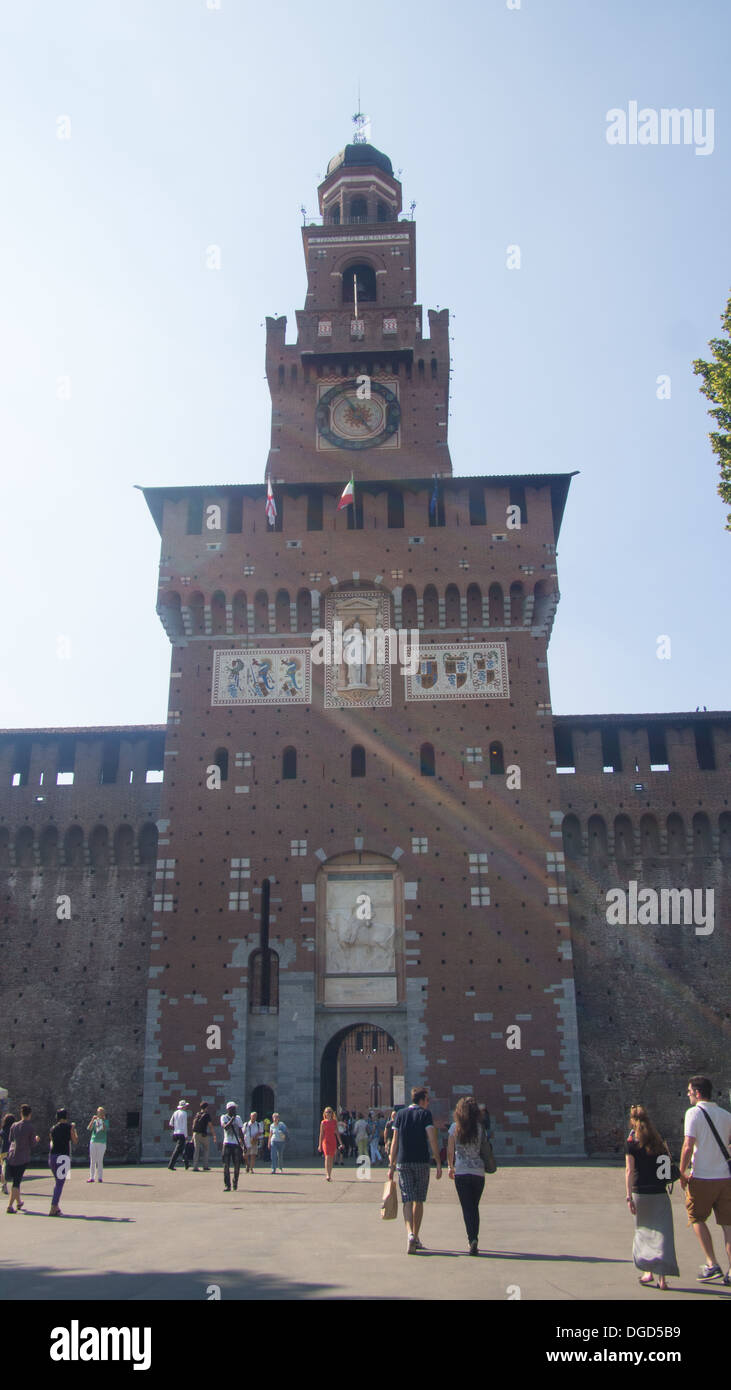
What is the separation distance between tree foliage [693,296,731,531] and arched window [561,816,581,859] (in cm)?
1597

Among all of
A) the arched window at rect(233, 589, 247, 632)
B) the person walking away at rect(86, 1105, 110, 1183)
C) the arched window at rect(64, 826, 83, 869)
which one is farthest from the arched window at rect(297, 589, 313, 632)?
the person walking away at rect(86, 1105, 110, 1183)

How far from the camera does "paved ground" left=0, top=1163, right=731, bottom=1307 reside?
7.59 meters

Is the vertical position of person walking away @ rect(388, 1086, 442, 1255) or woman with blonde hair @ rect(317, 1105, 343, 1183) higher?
person walking away @ rect(388, 1086, 442, 1255)

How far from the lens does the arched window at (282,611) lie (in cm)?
2953

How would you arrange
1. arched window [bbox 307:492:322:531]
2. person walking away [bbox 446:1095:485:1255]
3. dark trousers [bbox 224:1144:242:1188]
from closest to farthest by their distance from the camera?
1. person walking away [bbox 446:1095:485:1255]
2. dark trousers [bbox 224:1144:242:1188]
3. arched window [bbox 307:492:322:531]

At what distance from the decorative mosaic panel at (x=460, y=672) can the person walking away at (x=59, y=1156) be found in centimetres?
1636

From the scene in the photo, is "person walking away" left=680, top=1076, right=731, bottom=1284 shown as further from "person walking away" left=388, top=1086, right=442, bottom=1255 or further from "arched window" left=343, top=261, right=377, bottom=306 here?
"arched window" left=343, top=261, right=377, bottom=306

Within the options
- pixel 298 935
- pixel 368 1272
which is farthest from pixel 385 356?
pixel 368 1272

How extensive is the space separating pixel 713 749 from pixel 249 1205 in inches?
807

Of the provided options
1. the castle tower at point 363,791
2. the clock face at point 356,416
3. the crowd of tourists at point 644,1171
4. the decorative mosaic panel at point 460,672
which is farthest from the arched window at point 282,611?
the crowd of tourists at point 644,1171

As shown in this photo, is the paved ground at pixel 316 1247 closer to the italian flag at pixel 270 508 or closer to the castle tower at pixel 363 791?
the castle tower at pixel 363 791

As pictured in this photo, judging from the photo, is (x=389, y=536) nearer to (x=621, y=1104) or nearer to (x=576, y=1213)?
(x=621, y=1104)

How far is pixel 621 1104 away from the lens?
2755cm

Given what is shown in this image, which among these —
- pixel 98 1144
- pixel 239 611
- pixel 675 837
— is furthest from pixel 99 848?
pixel 675 837
